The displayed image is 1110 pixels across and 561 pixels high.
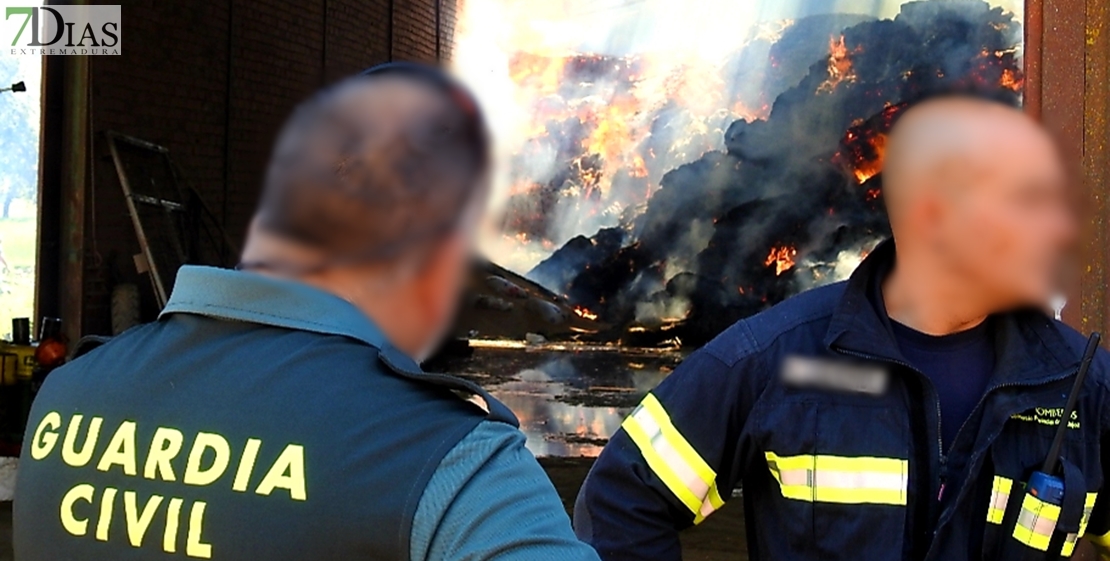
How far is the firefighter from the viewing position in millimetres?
1488

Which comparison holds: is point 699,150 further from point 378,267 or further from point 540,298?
point 378,267

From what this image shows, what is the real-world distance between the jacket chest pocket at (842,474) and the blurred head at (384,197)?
2.72 feet

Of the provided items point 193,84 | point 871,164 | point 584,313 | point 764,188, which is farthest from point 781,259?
point 193,84

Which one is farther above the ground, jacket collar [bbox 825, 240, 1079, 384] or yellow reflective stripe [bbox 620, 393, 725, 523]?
jacket collar [bbox 825, 240, 1079, 384]

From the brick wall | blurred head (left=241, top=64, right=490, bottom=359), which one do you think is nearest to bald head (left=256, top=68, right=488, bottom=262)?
blurred head (left=241, top=64, right=490, bottom=359)

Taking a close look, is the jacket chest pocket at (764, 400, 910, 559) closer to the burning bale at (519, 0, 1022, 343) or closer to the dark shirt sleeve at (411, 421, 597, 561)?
the dark shirt sleeve at (411, 421, 597, 561)

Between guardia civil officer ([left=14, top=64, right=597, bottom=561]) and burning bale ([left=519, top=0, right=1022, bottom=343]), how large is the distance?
1049cm

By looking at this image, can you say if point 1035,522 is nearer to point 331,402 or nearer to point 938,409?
point 938,409

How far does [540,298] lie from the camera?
12.0 meters

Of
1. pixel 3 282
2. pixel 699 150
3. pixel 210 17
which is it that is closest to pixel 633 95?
pixel 699 150

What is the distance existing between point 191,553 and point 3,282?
5898mm

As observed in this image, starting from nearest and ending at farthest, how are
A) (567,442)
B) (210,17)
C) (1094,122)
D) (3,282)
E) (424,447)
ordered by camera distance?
(424,447), (1094,122), (3,282), (567,442), (210,17)

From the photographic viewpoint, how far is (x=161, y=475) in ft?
3.05

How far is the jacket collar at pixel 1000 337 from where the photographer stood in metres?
1.58
